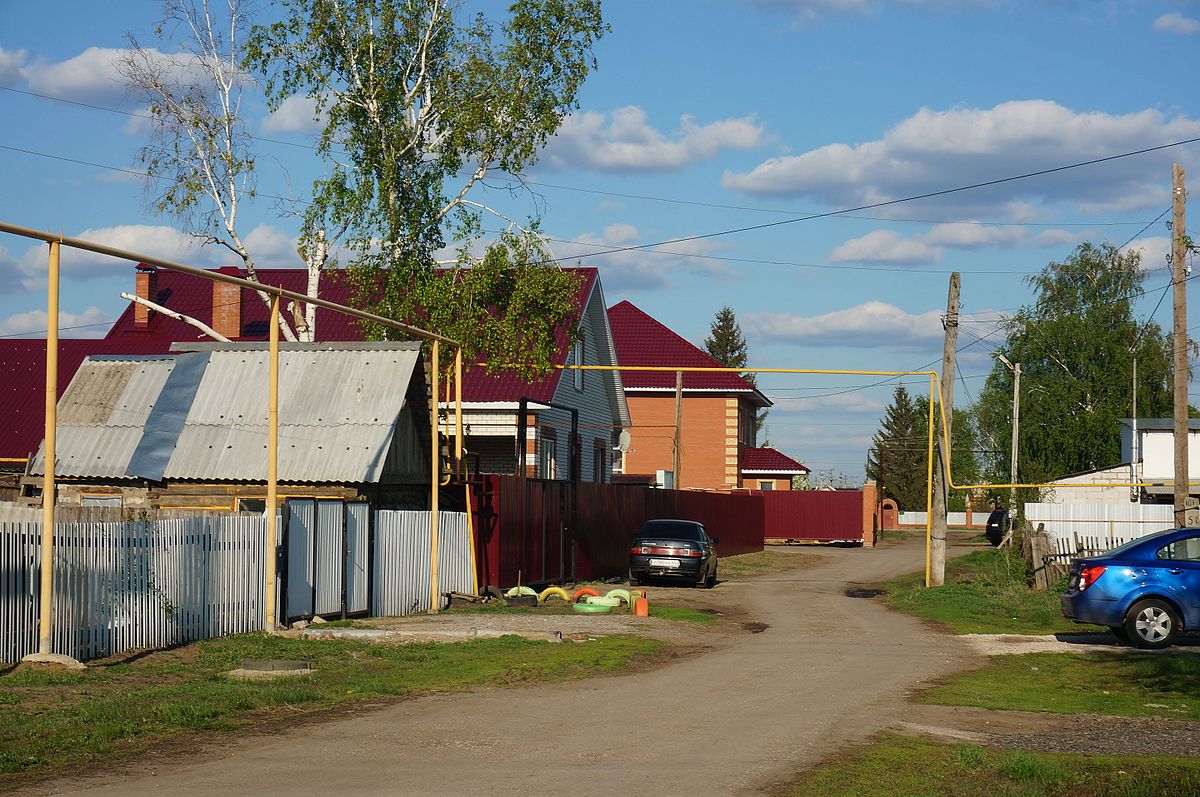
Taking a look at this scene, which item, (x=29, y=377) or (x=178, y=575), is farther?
(x=29, y=377)

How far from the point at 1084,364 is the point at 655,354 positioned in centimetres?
2238

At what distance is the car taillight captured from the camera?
17.8 metres

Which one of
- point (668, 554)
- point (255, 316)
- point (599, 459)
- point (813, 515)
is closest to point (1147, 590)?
point (668, 554)

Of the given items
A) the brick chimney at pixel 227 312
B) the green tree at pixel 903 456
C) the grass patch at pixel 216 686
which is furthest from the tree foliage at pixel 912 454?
the grass patch at pixel 216 686

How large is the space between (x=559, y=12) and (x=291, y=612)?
15.0 meters

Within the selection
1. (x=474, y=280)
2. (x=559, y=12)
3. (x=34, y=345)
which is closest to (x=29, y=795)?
(x=474, y=280)

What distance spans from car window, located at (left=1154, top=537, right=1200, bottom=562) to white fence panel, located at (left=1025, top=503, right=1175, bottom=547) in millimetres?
11485

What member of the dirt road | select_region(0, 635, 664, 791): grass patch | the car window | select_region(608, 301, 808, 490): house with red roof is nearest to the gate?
select_region(0, 635, 664, 791): grass patch

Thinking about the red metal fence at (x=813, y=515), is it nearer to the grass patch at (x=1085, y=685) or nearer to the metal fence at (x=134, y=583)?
the grass patch at (x=1085, y=685)

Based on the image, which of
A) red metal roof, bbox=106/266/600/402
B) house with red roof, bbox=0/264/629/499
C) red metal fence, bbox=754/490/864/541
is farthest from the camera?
red metal fence, bbox=754/490/864/541

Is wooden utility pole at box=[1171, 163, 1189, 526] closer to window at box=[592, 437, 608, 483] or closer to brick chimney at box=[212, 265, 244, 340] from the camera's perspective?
window at box=[592, 437, 608, 483]

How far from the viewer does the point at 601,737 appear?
395 inches

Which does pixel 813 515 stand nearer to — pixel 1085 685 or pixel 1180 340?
pixel 1180 340

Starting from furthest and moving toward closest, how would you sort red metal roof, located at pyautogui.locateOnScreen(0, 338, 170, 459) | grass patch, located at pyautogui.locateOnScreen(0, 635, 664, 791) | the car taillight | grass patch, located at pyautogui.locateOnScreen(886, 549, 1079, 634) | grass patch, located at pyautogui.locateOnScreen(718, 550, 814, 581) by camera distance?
1. grass patch, located at pyautogui.locateOnScreen(718, 550, 814, 581)
2. red metal roof, located at pyautogui.locateOnScreen(0, 338, 170, 459)
3. grass patch, located at pyautogui.locateOnScreen(886, 549, 1079, 634)
4. the car taillight
5. grass patch, located at pyautogui.locateOnScreen(0, 635, 664, 791)
